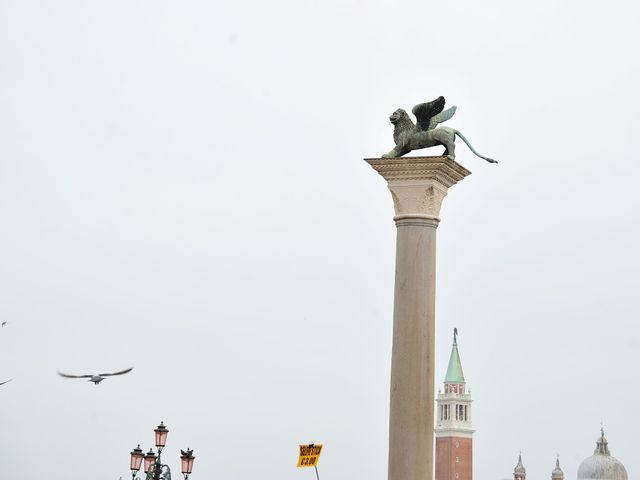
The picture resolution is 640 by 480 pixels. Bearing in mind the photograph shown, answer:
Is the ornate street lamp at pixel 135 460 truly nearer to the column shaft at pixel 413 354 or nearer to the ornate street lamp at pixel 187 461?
the ornate street lamp at pixel 187 461

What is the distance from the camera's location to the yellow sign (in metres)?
17.6

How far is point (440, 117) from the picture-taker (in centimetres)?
1225

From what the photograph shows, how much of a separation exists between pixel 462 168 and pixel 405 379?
6.53 feet

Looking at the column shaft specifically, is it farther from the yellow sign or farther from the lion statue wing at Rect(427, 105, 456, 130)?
the yellow sign

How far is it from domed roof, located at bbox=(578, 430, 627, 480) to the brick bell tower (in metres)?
16.8

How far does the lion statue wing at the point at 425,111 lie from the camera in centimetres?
1209

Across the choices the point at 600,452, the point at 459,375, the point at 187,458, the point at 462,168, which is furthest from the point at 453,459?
the point at 462,168

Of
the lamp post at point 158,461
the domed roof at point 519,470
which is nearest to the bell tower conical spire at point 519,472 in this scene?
the domed roof at point 519,470

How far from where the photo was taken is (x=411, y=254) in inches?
463

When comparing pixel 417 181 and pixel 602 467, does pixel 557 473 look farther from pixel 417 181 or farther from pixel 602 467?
pixel 417 181

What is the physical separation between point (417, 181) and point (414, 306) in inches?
43.6

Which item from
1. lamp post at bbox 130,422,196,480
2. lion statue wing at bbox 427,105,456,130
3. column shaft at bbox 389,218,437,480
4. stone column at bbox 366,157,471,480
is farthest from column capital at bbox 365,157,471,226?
lamp post at bbox 130,422,196,480

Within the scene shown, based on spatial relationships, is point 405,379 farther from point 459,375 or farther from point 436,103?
point 459,375

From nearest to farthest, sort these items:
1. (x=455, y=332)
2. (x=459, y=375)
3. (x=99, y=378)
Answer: (x=99, y=378)
(x=455, y=332)
(x=459, y=375)
